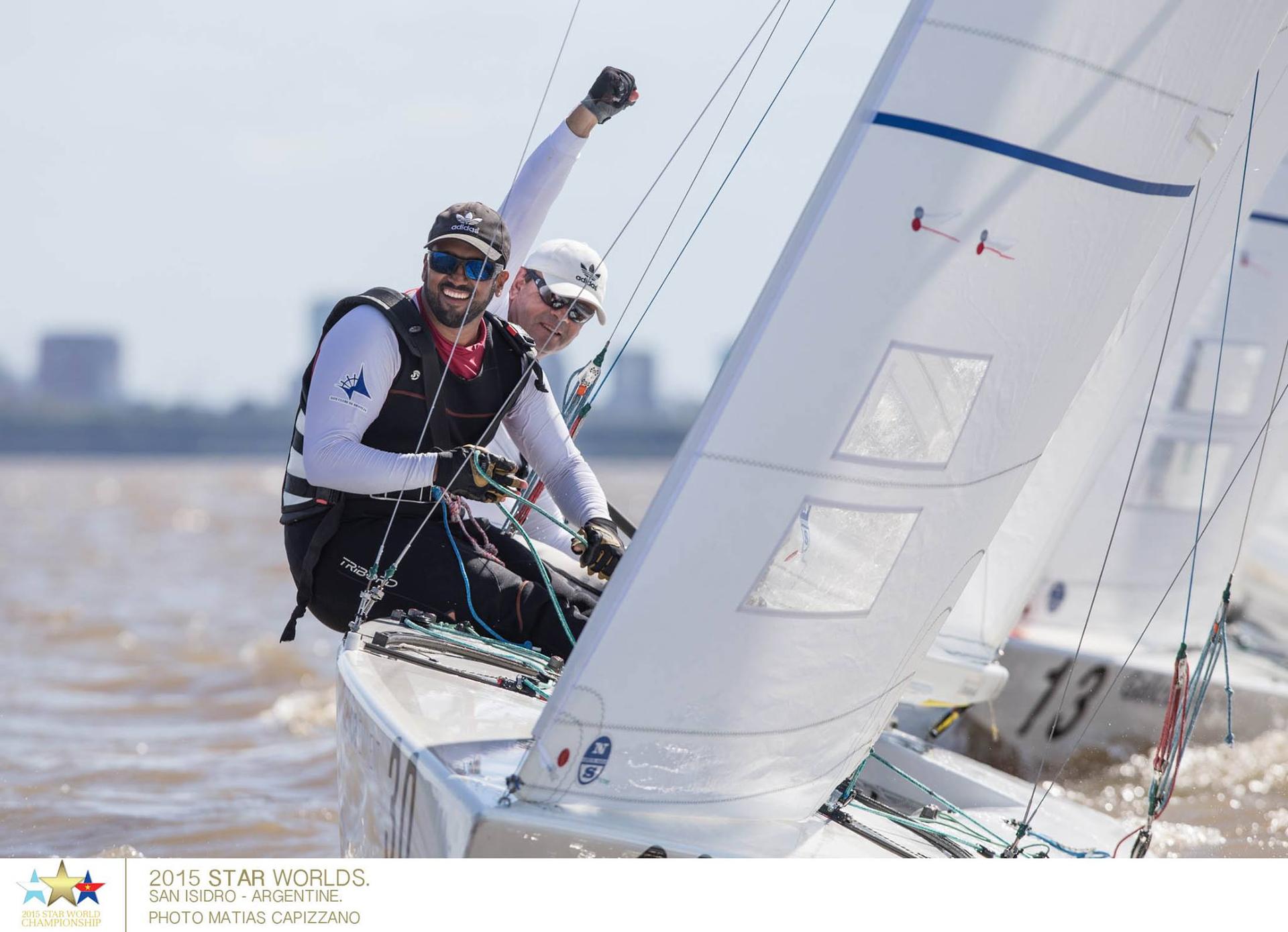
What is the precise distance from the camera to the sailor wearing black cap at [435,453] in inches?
99.4

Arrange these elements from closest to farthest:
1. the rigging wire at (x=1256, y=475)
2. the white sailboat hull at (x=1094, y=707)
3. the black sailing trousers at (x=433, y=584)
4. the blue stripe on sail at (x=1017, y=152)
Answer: the blue stripe on sail at (x=1017, y=152)
the black sailing trousers at (x=433, y=584)
the rigging wire at (x=1256, y=475)
the white sailboat hull at (x=1094, y=707)

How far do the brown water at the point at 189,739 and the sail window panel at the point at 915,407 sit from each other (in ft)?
7.26

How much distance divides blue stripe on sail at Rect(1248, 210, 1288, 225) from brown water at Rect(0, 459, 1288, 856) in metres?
1.96

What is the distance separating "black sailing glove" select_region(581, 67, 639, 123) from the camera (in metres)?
3.35

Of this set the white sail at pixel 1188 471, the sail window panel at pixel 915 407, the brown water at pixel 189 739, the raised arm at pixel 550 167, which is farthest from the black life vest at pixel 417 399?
the white sail at pixel 1188 471

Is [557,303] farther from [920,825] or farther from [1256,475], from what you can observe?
[1256,475]

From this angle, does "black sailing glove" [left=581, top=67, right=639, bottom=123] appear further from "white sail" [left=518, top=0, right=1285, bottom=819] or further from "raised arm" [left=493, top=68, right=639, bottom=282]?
"white sail" [left=518, top=0, right=1285, bottom=819]

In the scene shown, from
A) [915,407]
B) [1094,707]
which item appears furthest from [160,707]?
[915,407]

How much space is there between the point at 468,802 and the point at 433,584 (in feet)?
3.15

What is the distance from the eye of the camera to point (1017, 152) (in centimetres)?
203

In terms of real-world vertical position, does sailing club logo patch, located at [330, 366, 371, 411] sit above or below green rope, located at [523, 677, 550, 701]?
above

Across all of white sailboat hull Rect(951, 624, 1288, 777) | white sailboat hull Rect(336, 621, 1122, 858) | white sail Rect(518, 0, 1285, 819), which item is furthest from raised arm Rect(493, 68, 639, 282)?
white sailboat hull Rect(951, 624, 1288, 777)

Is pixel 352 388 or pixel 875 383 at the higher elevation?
pixel 875 383

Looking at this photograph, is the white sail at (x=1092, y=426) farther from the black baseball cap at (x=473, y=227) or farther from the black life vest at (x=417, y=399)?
the black baseball cap at (x=473, y=227)
